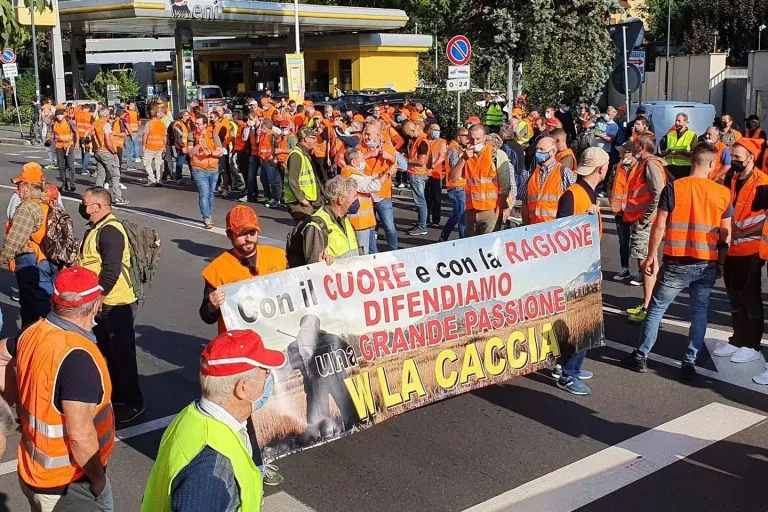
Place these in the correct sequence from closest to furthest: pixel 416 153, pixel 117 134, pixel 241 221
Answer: pixel 241 221, pixel 416 153, pixel 117 134

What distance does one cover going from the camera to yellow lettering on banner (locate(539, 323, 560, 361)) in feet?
22.6

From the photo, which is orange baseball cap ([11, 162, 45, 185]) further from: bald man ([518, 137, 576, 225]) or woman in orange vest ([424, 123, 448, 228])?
woman in orange vest ([424, 123, 448, 228])

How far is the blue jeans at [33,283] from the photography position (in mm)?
8070

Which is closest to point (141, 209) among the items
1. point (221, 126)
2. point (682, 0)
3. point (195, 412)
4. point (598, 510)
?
point (221, 126)

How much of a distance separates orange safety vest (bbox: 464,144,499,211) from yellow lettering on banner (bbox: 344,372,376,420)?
192 inches

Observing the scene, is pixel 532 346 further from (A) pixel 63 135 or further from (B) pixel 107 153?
(A) pixel 63 135

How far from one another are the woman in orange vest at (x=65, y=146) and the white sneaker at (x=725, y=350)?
16.1m

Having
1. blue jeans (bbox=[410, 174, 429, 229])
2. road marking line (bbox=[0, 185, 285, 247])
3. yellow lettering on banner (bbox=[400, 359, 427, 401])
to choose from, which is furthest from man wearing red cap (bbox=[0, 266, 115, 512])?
blue jeans (bbox=[410, 174, 429, 229])

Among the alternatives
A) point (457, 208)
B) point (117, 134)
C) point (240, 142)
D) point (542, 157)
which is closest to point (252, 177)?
point (240, 142)

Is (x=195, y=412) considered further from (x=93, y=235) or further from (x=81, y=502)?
(x=93, y=235)

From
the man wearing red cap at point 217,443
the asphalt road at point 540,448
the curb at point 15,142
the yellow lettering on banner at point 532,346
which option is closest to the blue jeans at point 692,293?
the asphalt road at point 540,448

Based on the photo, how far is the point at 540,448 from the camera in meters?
6.12

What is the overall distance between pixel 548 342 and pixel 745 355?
212 centimetres

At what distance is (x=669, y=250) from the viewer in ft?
23.8
